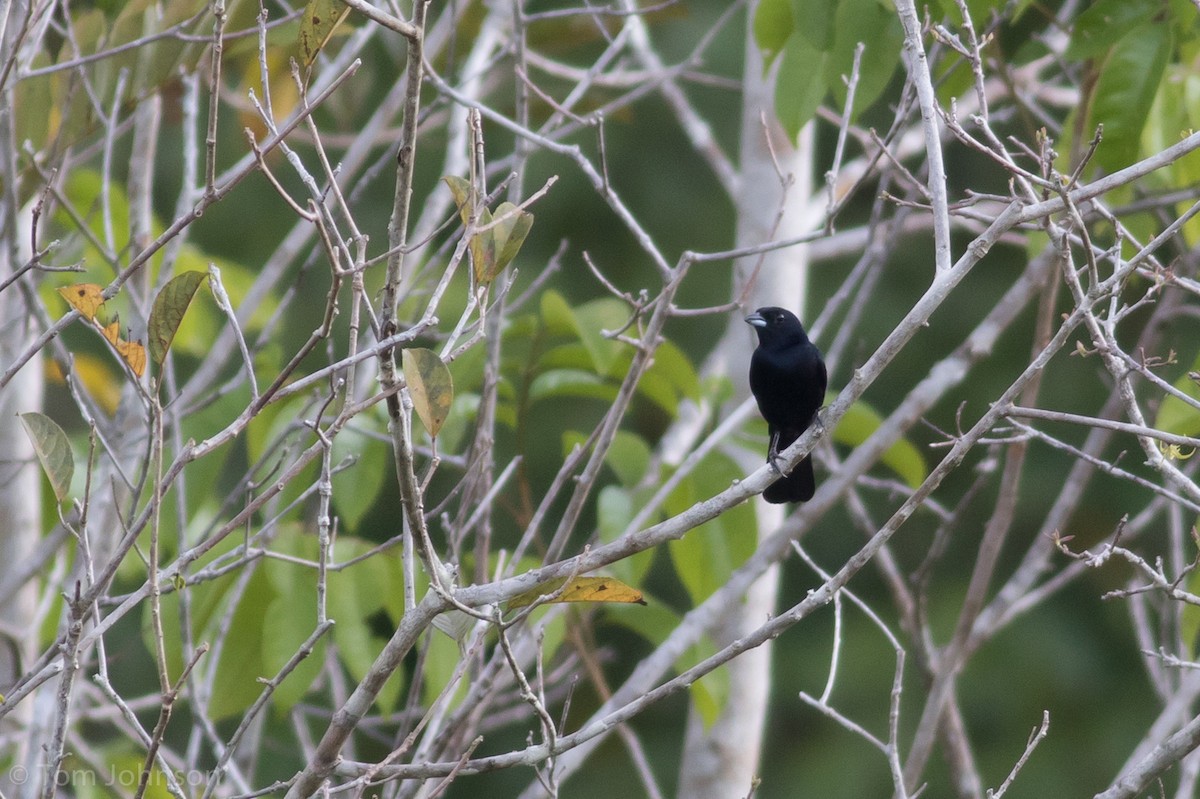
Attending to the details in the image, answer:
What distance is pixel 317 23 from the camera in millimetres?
1937

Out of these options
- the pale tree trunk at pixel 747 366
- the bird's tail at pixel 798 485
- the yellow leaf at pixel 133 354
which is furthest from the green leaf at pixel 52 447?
the pale tree trunk at pixel 747 366

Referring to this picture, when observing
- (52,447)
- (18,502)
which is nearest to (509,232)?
(52,447)

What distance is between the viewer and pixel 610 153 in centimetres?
1037

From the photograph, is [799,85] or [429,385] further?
[799,85]

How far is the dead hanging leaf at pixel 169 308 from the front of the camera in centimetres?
188

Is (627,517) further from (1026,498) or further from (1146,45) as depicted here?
(1026,498)

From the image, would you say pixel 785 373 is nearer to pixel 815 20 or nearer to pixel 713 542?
pixel 713 542

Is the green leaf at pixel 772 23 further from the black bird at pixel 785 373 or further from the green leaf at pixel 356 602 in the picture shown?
the green leaf at pixel 356 602

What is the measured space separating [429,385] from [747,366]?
2.89 metres

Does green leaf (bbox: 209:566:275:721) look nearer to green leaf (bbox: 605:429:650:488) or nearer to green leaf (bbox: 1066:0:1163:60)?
green leaf (bbox: 605:429:650:488)

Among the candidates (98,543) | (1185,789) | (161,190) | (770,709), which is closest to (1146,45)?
(1185,789)

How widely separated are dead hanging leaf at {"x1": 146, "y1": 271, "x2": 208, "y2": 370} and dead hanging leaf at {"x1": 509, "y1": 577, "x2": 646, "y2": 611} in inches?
26.3

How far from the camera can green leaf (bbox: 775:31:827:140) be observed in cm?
318

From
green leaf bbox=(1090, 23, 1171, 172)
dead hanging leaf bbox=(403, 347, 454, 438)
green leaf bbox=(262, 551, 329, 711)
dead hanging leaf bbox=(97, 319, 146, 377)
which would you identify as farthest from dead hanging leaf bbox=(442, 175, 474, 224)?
green leaf bbox=(1090, 23, 1171, 172)
